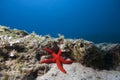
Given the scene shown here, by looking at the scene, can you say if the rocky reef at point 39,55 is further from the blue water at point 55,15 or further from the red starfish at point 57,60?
the blue water at point 55,15

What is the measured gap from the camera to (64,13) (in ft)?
440

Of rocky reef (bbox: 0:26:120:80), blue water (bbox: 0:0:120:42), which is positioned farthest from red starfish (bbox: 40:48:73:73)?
blue water (bbox: 0:0:120:42)

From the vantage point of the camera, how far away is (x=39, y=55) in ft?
19.9

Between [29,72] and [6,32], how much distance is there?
2.21 meters

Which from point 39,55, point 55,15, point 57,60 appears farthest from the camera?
point 55,15

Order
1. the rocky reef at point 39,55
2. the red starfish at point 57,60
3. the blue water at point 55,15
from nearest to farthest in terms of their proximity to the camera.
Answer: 1. the rocky reef at point 39,55
2. the red starfish at point 57,60
3. the blue water at point 55,15

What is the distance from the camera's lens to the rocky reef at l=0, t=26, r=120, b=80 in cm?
556

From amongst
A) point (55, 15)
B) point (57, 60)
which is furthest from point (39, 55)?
point (55, 15)

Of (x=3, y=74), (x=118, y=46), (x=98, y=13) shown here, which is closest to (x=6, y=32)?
(x=3, y=74)

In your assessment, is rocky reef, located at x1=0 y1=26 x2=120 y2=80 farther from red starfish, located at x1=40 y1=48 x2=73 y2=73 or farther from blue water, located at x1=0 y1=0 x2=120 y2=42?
blue water, located at x1=0 y1=0 x2=120 y2=42

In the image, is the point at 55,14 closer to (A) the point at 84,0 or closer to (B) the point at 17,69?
(A) the point at 84,0

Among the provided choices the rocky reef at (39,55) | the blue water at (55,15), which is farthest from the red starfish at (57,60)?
the blue water at (55,15)

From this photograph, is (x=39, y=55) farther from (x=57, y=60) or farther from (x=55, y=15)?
(x=55, y=15)

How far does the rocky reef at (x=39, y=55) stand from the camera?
5.56 metres
